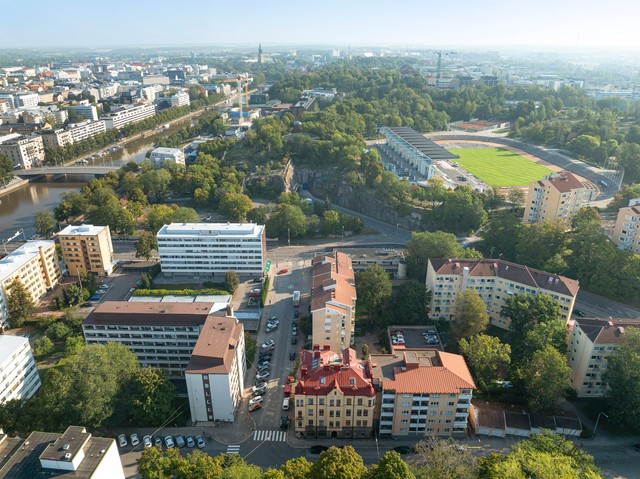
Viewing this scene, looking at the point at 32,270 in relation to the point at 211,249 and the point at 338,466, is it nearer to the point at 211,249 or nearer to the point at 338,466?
the point at 211,249

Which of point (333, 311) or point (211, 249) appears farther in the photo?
point (211, 249)

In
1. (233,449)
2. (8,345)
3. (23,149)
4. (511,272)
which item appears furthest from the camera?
(23,149)

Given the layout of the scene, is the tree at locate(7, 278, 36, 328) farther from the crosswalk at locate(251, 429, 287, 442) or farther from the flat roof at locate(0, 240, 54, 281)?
the crosswalk at locate(251, 429, 287, 442)

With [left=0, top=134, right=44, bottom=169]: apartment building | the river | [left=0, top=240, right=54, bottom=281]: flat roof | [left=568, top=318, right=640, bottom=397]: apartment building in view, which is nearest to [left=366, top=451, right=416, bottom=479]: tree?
[left=568, top=318, right=640, bottom=397]: apartment building

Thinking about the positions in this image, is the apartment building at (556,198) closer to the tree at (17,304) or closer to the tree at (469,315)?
the tree at (469,315)

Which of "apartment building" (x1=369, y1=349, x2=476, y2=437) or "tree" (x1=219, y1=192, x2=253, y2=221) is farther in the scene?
"tree" (x1=219, y1=192, x2=253, y2=221)

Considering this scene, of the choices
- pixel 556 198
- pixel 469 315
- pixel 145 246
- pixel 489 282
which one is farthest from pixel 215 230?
pixel 556 198
